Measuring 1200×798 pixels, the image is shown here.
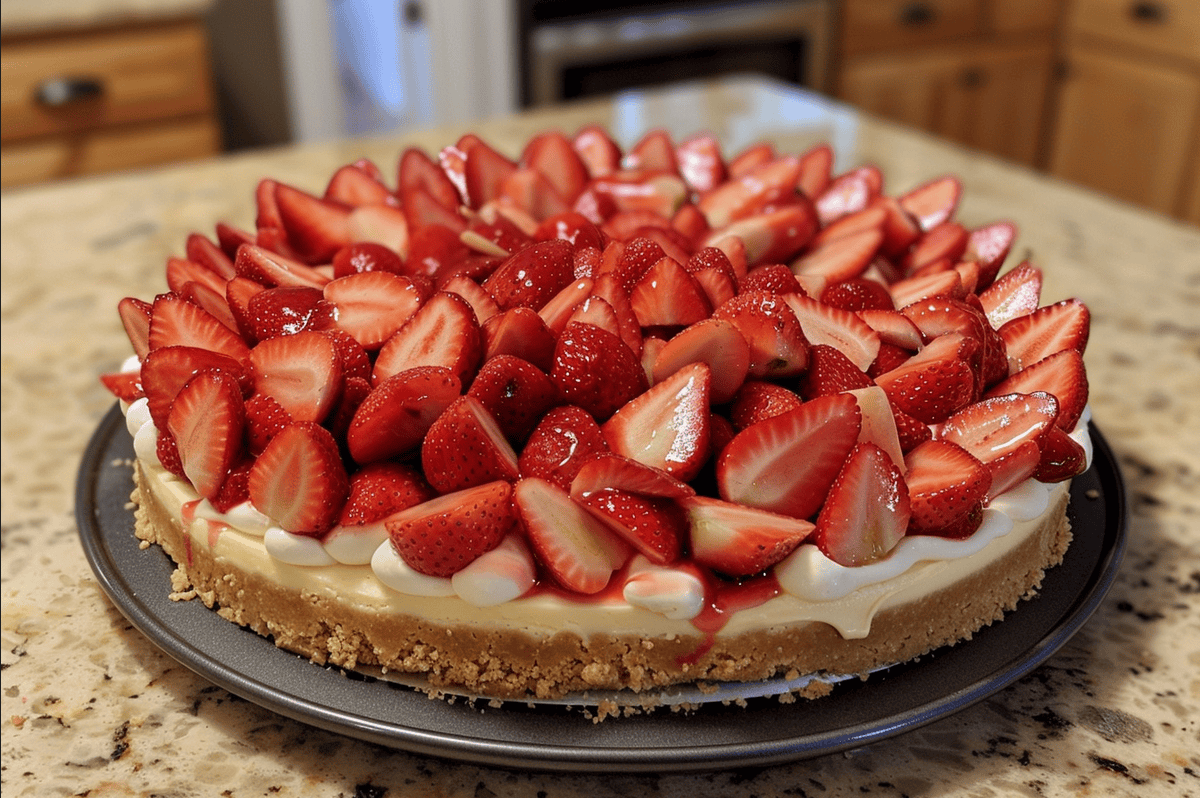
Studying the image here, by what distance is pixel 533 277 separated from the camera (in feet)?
4.21

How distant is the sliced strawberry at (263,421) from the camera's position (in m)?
1.10

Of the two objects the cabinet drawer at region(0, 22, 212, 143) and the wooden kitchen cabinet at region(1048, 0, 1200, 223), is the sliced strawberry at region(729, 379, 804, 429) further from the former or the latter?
the wooden kitchen cabinet at region(1048, 0, 1200, 223)

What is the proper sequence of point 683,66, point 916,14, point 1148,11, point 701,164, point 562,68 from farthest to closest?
1. point 916,14
2. point 1148,11
3. point 683,66
4. point 562,68
5. point 701,164

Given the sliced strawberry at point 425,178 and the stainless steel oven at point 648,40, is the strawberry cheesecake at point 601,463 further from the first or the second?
the stainless steel oven at point 648,40

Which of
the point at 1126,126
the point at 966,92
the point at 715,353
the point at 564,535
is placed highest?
the point at 715,353

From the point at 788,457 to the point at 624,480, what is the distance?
16 centimetres

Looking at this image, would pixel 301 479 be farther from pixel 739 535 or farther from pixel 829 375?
pixel 829 375

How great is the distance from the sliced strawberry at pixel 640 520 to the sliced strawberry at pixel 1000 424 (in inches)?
13.1

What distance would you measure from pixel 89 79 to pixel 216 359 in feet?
7.85

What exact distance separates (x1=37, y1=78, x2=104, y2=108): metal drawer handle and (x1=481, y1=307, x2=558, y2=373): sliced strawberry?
2.50 metres

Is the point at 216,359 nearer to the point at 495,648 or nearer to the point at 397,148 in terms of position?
the point at 495,648

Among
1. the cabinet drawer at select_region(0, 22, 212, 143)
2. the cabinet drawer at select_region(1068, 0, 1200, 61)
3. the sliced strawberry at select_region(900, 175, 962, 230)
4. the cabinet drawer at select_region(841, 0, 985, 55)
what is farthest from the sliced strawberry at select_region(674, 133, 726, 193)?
the cabinet drawer at select_region(1068, 0, 1200, 61)

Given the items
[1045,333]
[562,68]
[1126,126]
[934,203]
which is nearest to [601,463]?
[1045,333]

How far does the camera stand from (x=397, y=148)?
102 inches
